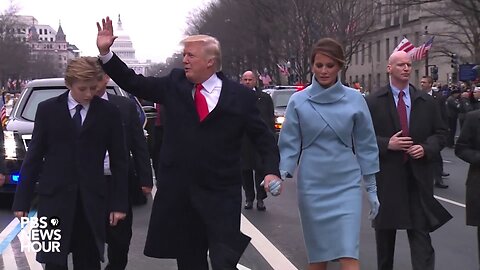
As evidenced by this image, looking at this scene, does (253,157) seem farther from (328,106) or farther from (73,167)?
(73,167)

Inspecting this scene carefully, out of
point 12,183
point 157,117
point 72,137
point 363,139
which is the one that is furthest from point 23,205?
point 157,117

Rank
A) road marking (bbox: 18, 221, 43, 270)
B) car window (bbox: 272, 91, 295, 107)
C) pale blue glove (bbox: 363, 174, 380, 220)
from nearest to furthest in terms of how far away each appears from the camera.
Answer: pale blue glove (bbox: 363, 174, 380, 220), road marking (bbox: 18, 221, 43, 270), car window (bbox: 272, 91, 295, 107)

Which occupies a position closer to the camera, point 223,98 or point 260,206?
point 223,98

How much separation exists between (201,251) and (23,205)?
1155 millimetres

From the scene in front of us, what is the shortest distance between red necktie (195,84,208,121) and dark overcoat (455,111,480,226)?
233 centimetres

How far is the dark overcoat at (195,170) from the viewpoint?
169 inches

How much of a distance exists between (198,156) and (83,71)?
92 cm

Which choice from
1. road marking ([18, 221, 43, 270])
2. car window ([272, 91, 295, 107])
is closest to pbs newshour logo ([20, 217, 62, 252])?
road marking ([18, 221, 43, 270])

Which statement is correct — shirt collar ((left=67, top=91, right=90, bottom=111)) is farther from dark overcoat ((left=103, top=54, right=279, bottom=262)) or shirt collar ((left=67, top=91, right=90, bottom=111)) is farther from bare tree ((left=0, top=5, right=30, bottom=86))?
bare tree ((left=0, top=5, right=30, bottom=86))

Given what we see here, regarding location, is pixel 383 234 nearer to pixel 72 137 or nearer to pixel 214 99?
pixel 214 99

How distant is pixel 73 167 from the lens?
175 inches

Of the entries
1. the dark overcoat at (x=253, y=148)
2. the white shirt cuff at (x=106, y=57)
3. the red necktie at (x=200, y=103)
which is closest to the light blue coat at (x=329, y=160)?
the red necktie at (x=200, y=103)

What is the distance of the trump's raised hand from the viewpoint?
4312mm

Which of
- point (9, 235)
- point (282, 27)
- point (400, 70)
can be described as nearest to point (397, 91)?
point (400, 70)
